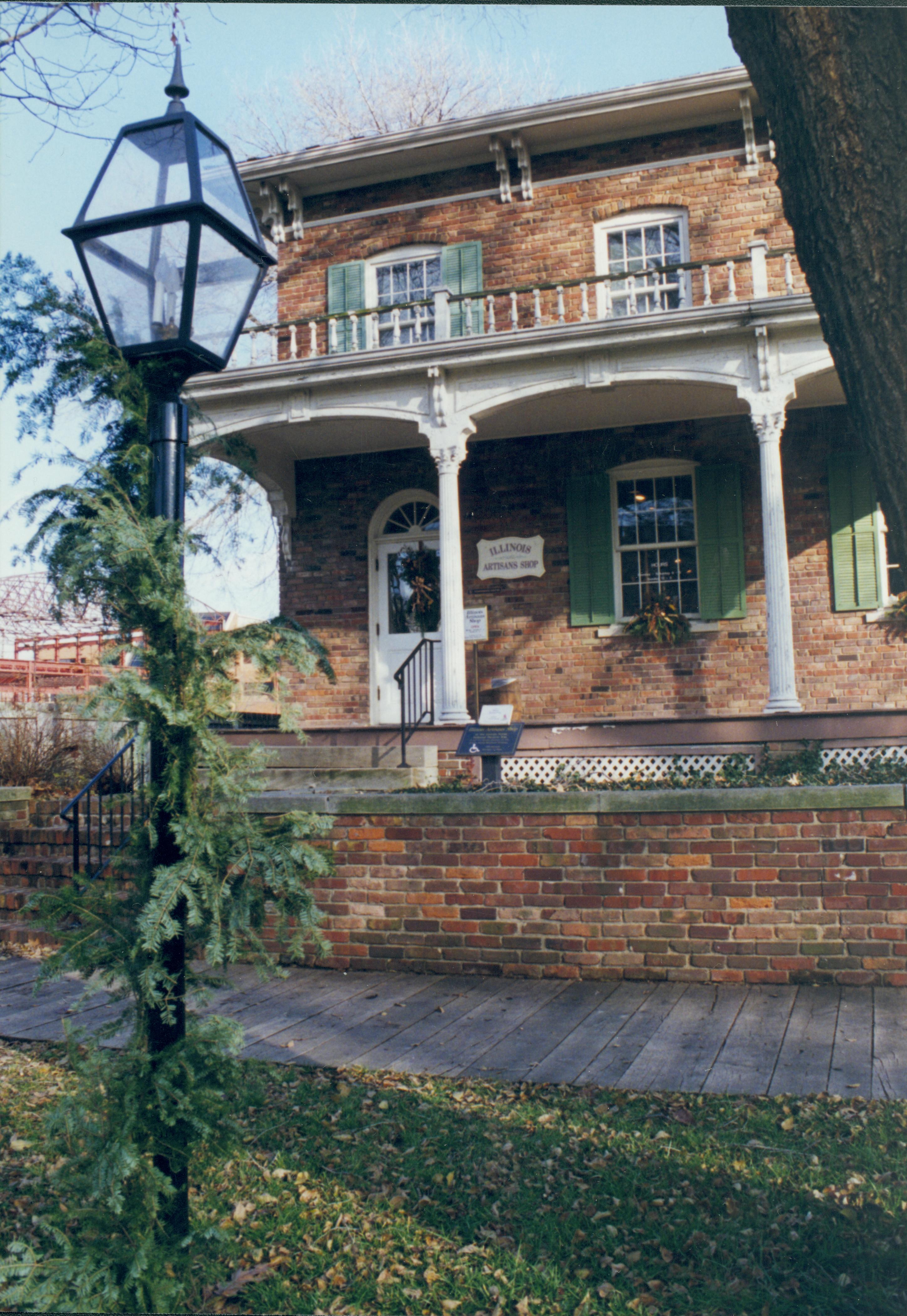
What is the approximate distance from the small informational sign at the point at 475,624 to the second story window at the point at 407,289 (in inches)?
138

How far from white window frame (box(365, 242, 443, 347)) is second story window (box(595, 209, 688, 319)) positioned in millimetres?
2069

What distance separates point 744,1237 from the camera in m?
2.51

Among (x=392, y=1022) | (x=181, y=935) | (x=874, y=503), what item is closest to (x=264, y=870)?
(x=181, y=935)

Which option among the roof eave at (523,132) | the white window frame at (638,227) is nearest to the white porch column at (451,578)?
the white window frame at (638,227)

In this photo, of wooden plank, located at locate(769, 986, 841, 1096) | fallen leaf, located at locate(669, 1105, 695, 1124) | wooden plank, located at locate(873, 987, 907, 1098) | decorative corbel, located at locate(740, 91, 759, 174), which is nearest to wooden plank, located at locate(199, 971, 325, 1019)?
fallen leaf, located at locate(669, 1105, 695, 1124)

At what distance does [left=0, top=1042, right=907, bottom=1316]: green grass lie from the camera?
2.35 meters

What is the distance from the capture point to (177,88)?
2.69 metres

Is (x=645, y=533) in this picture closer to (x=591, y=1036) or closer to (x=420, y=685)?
(x=420, y=685)

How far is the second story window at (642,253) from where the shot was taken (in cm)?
1112

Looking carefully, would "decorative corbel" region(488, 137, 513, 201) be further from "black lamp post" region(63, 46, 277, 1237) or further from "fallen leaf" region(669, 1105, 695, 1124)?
"fallen leaf" region(669, 1105, 695, 1124)

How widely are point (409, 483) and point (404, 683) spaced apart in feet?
8.64

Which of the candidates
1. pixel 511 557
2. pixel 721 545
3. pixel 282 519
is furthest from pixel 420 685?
pixel 721 545

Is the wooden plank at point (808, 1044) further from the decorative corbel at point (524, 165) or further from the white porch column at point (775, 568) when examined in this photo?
the decorative corbel at point (524, 165)

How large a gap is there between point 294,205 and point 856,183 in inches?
461
